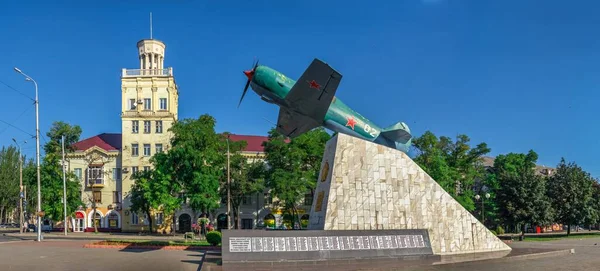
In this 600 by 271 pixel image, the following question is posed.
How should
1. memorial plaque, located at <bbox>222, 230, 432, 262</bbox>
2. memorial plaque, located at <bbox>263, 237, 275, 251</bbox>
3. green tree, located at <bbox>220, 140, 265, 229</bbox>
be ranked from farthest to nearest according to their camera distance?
1. green tree, located at <bbox>220, 140, 265, 229</bbox>
2. memorial plaque, located at <bbox>263, 237, 275, 251</bbox>
3. memorial plaque, located at <bbox>222, 230, 432, 262</bbox>

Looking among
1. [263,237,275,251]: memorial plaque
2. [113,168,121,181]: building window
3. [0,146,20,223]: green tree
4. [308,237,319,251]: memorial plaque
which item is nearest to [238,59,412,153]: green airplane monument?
[308,237,319,251]: memorial plaque

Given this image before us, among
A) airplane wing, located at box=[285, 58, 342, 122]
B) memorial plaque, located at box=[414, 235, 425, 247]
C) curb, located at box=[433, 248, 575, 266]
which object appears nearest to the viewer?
curb, located at box=[433, 248, 575, 266]

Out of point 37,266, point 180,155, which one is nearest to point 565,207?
point 180,155

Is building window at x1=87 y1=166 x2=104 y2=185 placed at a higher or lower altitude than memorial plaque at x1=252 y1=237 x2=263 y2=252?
higher

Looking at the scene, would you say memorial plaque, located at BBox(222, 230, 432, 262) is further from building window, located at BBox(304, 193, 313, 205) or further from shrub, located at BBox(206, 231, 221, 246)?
building window, located at BBox(304, 193, 313, 205)

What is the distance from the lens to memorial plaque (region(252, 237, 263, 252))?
19516 mm

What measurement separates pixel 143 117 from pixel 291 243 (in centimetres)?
4453

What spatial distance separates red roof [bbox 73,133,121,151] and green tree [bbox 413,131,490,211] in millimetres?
38118

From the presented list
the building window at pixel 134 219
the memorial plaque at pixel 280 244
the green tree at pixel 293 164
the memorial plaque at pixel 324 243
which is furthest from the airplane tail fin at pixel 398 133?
the building window at pixel 134 219

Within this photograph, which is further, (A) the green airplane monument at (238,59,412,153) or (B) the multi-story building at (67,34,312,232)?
(B) the multi-story building at (67,34,312,232)

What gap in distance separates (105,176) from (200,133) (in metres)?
18.3

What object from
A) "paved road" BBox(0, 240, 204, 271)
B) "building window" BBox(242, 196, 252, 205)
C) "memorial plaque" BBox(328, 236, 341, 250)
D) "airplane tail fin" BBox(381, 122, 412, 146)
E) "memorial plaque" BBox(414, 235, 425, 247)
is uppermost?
"airplane tail fin" BBox(381, 122, 412, 146)

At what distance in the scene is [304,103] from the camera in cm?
2500

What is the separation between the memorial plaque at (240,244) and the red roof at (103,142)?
155 ft
